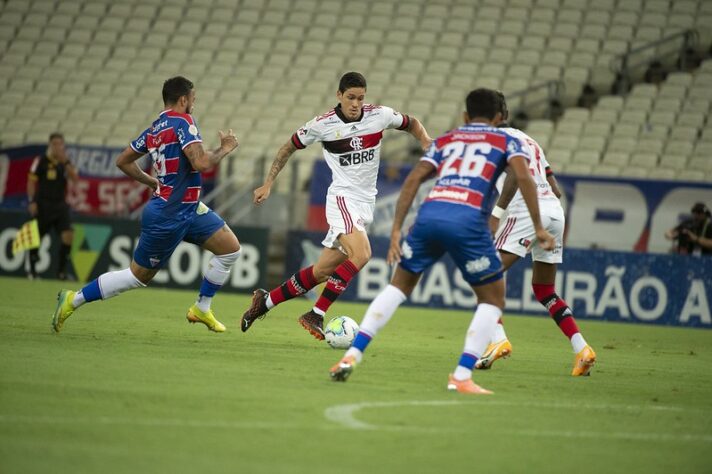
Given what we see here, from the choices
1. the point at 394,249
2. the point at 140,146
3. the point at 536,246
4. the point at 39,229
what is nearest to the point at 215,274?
the point at 140,146

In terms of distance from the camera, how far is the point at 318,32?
25.3m

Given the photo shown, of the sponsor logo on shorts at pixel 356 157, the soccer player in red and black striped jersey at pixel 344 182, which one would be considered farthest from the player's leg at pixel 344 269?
the sponsor logo on shorts at pixel 356 157

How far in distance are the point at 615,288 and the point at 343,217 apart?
828 cm

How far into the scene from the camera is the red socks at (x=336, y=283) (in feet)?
36.9

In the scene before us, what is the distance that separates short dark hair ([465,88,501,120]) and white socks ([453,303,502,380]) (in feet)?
4.11

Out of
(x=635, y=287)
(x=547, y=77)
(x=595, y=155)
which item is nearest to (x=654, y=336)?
(x=635, y=287)

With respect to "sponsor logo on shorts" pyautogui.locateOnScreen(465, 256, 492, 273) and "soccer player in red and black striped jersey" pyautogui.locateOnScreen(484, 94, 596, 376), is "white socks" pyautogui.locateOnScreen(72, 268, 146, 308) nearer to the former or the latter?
"soccer player in red and black striped jersey" pyautogui.locateOnScreen(484, 94, 596, 376)

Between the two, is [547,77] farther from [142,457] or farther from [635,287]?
[142,457]

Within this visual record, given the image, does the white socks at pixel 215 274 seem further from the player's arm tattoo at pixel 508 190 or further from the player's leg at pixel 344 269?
the player's arm tattoo at pixel 508 190

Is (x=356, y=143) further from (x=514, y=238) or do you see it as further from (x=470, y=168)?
(x=470, y=168)

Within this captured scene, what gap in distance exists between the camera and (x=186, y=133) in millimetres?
10227

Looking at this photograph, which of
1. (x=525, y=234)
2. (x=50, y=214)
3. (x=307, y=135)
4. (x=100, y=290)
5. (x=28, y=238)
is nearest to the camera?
(x=525, y=234)

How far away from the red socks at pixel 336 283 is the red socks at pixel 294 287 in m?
0.18

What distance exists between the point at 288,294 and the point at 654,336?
6.42m
